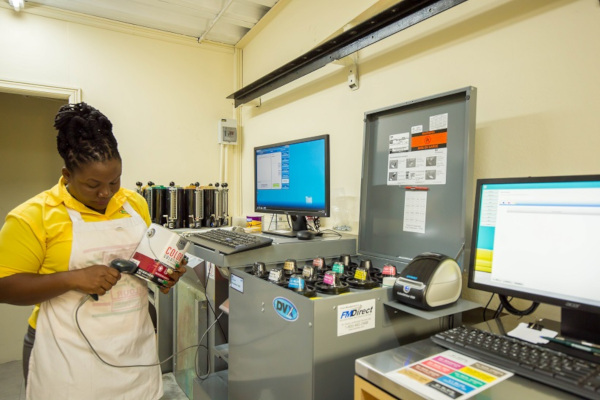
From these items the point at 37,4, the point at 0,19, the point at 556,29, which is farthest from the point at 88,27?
the point at 556,29

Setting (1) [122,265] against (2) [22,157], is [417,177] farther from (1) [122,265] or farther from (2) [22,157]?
(2) [22,157]

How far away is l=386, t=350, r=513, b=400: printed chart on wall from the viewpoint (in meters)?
0.66

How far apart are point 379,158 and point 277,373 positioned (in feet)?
3.06

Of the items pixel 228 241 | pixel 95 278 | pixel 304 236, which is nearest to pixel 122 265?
pixel 95 278

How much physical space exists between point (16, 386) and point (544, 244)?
10.5 ft

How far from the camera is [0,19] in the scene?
98.2 inches

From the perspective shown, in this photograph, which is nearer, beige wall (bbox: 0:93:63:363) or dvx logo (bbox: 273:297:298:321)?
dvx logo (bbox: 273:297:298:321)

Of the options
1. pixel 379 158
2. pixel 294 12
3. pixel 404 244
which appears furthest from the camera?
pixel 294 12

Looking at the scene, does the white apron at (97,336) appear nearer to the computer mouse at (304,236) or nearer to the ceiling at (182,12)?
the computer mouse at (304,236)

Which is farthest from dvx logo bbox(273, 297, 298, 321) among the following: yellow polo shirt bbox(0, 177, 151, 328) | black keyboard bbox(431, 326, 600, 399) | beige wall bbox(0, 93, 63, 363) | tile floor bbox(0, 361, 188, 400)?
beige wall bbox(0, 93, 63, 363)

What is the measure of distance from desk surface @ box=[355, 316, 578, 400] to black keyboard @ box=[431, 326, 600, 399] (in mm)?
16

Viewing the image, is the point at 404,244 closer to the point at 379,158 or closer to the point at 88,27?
the point at 379,158

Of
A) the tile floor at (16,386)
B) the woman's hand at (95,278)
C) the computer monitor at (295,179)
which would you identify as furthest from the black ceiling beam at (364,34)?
the tile floor at (16,386)

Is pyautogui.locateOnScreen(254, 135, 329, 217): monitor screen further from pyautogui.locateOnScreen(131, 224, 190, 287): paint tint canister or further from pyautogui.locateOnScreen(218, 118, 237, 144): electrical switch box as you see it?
pyautogui.locateOnScreen(218, 118, 237, 144): electrical switch box
